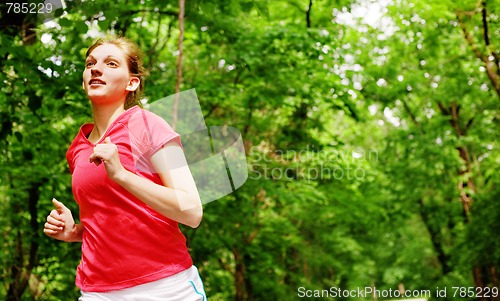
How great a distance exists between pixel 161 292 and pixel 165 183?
27cm

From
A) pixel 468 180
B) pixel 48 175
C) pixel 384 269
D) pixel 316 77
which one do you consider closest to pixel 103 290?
pixel 48 175

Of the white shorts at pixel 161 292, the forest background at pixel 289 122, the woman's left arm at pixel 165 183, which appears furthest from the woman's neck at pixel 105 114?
the forest background at pixel 289 122

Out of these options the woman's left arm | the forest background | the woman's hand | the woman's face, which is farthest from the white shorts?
the forest background

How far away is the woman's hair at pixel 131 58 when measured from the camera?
1530mm

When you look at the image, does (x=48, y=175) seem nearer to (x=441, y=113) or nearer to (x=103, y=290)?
(x=103, y=290)

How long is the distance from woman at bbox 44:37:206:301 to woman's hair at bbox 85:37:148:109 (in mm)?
80

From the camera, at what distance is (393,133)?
46.0 ft

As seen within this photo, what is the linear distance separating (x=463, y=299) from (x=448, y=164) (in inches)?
160

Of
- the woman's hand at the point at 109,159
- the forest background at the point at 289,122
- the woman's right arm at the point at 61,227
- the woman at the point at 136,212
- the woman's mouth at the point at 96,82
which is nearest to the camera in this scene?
the woman's hand at the point at 109,159

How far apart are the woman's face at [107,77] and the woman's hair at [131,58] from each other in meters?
0.02

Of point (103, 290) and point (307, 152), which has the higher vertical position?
point (103, 290)

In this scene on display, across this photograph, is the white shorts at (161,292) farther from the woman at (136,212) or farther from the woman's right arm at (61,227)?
the woman's right arm at (61,227)

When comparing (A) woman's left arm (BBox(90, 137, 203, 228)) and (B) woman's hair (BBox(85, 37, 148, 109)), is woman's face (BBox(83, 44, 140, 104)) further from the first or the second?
(A) woman's left arm (BBox(90, 137, 203, 228))

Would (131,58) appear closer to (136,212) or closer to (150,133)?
(150,133)
